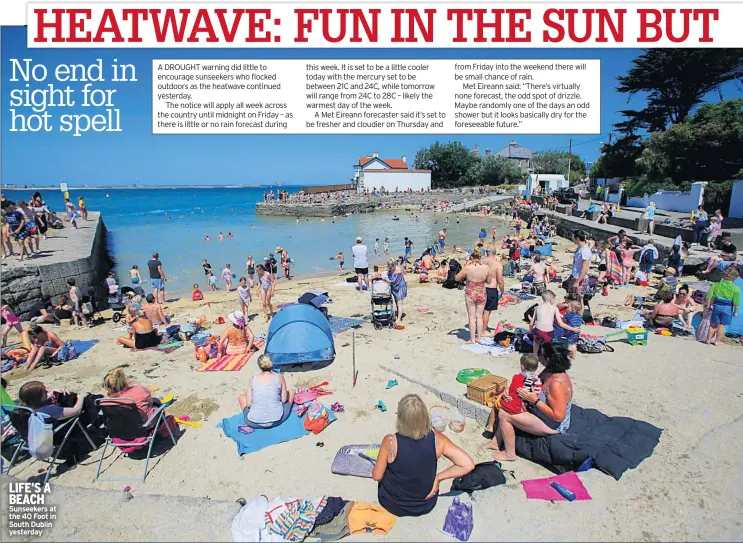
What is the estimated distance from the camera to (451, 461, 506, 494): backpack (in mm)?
3533

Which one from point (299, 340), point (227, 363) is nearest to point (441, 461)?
point (299, 340)

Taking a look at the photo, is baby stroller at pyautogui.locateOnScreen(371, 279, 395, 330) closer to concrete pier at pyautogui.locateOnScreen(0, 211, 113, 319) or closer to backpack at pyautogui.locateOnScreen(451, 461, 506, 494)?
backpack at pyautogui.locateOnScreen(451, 461, 506, 494)

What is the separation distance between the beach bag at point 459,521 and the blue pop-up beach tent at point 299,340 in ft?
12.7

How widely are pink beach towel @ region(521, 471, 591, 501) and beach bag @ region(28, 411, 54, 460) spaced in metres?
4.16

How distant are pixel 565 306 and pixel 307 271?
44.4ft

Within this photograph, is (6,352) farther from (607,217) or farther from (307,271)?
(607,217)

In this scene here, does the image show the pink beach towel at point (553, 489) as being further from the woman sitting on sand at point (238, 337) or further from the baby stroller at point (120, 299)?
the baby stroller at point (120, 299)

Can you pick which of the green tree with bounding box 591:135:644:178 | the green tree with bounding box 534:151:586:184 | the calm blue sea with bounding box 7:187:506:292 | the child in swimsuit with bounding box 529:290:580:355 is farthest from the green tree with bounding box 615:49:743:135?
the green tree with bounding box 534:151:586:184

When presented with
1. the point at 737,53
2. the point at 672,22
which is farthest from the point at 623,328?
the point at 737,53

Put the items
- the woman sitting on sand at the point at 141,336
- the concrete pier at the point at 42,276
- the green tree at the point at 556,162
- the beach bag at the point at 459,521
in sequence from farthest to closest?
the green tree at the point at 556,162 < the concrete pier at the point at 42,276 < the woman sitting on sand at the point at 141,336 < the beach bag at the point at 459,521

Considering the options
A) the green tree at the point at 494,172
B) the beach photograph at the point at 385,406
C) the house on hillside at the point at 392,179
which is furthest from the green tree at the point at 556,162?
the beach photograph at the point at 385,406

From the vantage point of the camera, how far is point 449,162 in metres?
69.1

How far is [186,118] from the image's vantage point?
22.9ft

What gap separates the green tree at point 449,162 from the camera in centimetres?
6906
